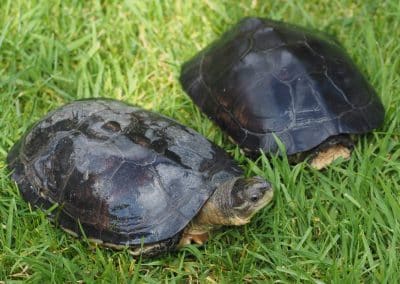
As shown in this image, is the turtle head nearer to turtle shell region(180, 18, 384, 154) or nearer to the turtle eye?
the turtle eye

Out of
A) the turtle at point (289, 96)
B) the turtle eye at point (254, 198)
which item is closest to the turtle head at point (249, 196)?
the turtle eye at point (254, 198)

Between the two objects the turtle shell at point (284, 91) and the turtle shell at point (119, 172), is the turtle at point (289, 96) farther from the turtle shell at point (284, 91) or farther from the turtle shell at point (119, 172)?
the turtle shell at point (119, 172)

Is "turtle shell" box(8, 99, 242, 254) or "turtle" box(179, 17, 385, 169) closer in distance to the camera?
"turtle shell" box(8, 99, 242, 254)

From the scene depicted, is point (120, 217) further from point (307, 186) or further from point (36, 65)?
point (36, 65)

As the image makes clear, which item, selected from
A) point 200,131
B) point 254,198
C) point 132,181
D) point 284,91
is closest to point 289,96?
point 284,91

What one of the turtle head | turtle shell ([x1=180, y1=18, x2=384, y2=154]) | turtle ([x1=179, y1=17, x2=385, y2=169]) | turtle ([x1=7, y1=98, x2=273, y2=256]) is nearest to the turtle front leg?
turtle ([x1=179, y1=17, x2=385, y2=169])
